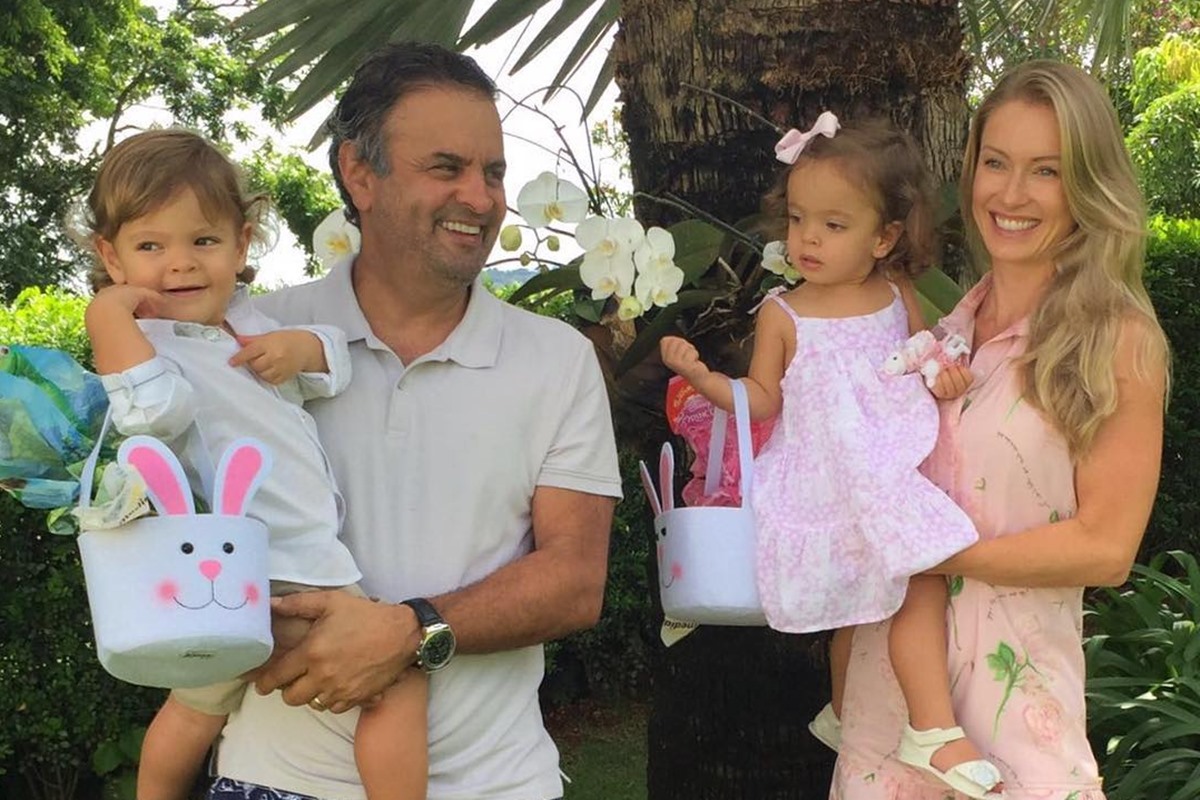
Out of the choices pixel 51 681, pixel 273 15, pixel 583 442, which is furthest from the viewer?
pixel 51 681

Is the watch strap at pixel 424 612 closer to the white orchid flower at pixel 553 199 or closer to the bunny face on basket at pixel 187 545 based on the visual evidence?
the bunny face on basket at pixel 187 545

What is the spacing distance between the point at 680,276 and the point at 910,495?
53 cm

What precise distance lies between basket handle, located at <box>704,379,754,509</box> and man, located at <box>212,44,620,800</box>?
0.52 feet

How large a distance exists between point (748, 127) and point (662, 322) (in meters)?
0.57

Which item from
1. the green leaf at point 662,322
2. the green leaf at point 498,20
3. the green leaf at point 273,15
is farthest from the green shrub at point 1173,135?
the green leaf at point 662,322

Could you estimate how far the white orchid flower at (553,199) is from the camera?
2.20 metres

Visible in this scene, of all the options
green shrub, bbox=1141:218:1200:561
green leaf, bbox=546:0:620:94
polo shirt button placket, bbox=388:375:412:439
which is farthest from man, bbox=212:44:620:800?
green shrub, bbox=1141:218:1200:561

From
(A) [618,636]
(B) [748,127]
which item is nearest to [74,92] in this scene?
(A) [618,636]

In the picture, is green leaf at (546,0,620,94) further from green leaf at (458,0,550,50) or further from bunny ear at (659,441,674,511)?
bunny ear at (659,441,674,511)

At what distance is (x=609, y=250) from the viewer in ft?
7.16

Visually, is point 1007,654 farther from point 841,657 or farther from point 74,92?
point 74,92

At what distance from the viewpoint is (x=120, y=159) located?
1.82 meters

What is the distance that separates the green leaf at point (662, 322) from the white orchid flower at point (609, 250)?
0.41 feet

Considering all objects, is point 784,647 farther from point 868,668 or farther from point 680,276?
point 680,276
